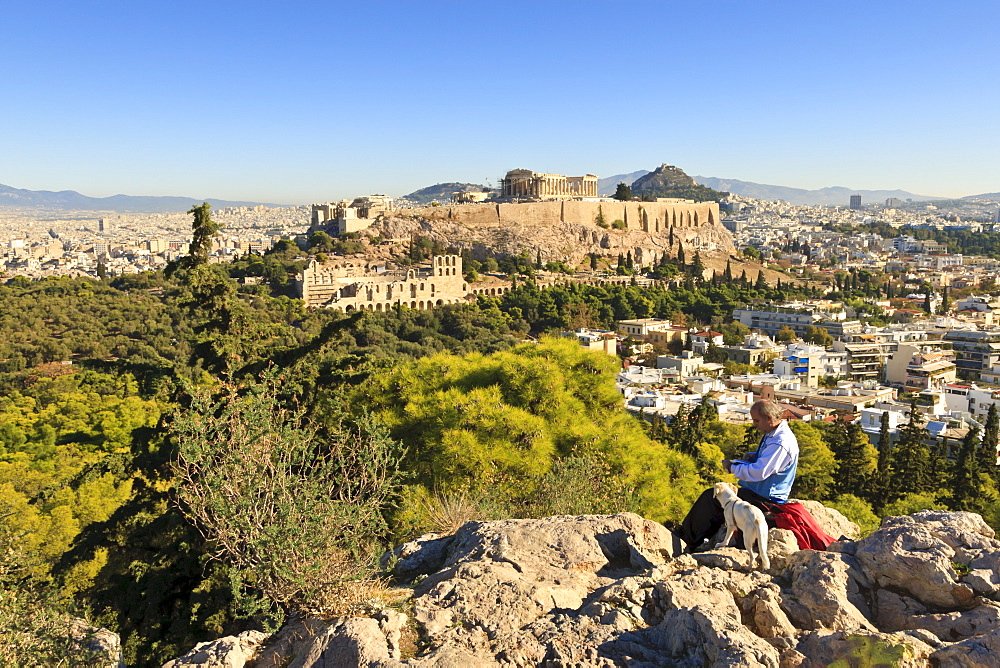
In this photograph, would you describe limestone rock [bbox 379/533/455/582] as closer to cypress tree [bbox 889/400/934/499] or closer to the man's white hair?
the man's white hair

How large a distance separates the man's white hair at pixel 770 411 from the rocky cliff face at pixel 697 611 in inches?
19.2

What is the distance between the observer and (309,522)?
3.28 metres

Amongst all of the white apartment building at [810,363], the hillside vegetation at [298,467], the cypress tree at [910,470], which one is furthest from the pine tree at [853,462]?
the white apartment building at [810,363]

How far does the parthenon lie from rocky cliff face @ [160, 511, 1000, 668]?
5675 cm

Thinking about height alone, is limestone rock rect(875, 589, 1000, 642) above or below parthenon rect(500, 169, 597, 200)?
below

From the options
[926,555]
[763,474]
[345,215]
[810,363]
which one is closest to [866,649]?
[926,555]

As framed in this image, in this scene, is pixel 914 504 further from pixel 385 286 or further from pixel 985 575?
pixel 385 286

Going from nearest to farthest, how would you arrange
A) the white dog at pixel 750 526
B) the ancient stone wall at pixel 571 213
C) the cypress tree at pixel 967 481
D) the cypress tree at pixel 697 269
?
the white dog at pixel 750 526 < the cypress tree at pixel 967 481 < the cypress tree at pixel 697 269 < the ancient stone wall at pixel 571 213

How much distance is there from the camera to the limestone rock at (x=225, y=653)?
2789 mm

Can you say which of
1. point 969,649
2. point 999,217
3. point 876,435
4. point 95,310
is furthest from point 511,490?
point 999,217

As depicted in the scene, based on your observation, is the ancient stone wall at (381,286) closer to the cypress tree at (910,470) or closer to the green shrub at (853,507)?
the cypress tree at (910,470)

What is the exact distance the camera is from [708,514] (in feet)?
11.6

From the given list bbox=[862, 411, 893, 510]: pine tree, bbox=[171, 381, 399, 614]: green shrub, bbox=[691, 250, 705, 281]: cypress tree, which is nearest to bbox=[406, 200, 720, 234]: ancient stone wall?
bbox=[691, 250, 705, 281]: cypress tree

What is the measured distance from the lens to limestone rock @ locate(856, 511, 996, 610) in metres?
2.78
